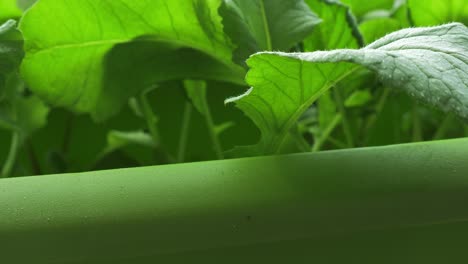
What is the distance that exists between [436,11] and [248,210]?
0.26 metres

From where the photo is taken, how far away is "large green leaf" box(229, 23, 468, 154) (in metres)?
0.27

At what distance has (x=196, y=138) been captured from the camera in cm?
68

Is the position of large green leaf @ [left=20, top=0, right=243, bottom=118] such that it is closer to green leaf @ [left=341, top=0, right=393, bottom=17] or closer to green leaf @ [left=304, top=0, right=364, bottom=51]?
green leaf @ [left=304, top=0, right=364, bottom=51]

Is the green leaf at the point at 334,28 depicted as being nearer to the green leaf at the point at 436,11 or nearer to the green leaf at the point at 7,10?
the green leaf at the point at 436,11

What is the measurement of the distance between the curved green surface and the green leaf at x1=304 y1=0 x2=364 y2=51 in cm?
14

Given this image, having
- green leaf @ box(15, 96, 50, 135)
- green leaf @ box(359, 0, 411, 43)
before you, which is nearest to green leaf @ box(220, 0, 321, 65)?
green leaf @ box(359, 0, 411, 43)

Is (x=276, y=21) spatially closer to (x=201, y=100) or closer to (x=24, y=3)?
(x=201, y=100)

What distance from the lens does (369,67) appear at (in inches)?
10.6

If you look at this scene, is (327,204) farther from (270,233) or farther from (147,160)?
(147,160)

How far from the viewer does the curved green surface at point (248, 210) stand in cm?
28

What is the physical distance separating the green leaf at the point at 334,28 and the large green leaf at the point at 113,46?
74mm

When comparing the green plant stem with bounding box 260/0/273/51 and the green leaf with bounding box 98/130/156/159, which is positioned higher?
the green plant stem with bounding box 260/0/273/51

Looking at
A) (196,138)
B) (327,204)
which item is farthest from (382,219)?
(196,138)

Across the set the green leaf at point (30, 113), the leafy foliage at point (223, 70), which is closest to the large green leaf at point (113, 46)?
the leafy foliage at point (223, 70)
